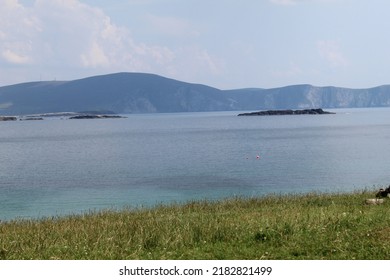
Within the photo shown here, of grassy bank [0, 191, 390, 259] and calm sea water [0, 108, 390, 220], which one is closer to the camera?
grassy bank [0, 191, 390, 259]

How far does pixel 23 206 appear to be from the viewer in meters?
43.4

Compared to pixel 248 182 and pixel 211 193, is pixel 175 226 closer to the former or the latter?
pixel 211 193

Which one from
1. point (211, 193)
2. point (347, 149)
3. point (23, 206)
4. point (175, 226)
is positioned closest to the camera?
point (175, 226)

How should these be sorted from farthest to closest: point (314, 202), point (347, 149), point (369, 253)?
1. point (347, 149)
2. point (314, 202)
3. point (369, 253)

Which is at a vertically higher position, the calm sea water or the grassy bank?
the grassy bank

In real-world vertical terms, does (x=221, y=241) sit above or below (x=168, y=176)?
above

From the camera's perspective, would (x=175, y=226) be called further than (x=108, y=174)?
No

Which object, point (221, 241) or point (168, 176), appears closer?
point (221, 241)

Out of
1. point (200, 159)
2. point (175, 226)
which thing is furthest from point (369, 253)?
point (200, 159)

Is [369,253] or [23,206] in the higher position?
[369,253]

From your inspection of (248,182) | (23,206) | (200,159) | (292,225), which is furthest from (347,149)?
(292,225)

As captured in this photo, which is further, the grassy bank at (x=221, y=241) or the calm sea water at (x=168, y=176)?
the calm sea water at (x=168, y=176)

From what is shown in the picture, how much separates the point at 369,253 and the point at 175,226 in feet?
21.2

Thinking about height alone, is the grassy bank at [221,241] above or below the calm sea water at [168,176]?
above
